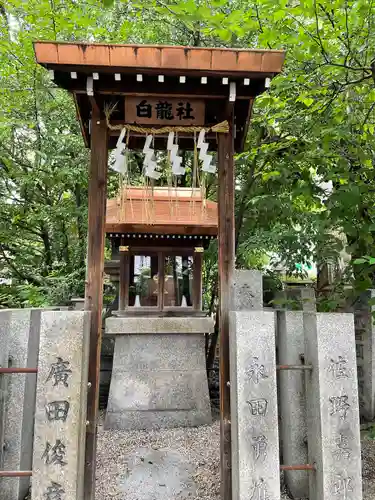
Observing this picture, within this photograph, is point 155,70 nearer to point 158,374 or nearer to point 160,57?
point 160,57

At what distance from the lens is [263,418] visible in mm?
2773

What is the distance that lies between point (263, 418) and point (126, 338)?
4330mm

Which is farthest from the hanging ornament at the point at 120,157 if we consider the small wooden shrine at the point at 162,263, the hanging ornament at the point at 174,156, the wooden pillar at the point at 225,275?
the small wooden shrine at the point at 162,263

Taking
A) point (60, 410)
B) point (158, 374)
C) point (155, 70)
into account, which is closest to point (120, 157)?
point (155, 70)

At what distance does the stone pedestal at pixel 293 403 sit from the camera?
348 centimetres

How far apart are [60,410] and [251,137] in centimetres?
645

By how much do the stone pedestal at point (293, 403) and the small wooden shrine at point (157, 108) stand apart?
24.5 inches

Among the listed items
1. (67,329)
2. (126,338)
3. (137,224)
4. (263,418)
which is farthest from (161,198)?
(263,418)

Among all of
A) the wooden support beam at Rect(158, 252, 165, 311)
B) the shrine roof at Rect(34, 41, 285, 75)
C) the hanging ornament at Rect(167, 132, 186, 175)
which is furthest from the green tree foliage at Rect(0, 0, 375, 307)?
the wooden support beam at Rect(158, 252, 165, 311)

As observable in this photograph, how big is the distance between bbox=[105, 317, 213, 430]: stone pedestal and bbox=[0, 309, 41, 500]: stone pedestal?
3.01 meters

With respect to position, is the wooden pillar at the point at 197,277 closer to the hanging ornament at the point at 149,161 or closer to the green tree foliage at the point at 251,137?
the green tree foliage at the point at 251,137

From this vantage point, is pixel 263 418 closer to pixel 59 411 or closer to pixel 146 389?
pixel 59 411

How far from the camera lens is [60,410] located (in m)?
2.75

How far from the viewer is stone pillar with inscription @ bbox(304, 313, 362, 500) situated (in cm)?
280
